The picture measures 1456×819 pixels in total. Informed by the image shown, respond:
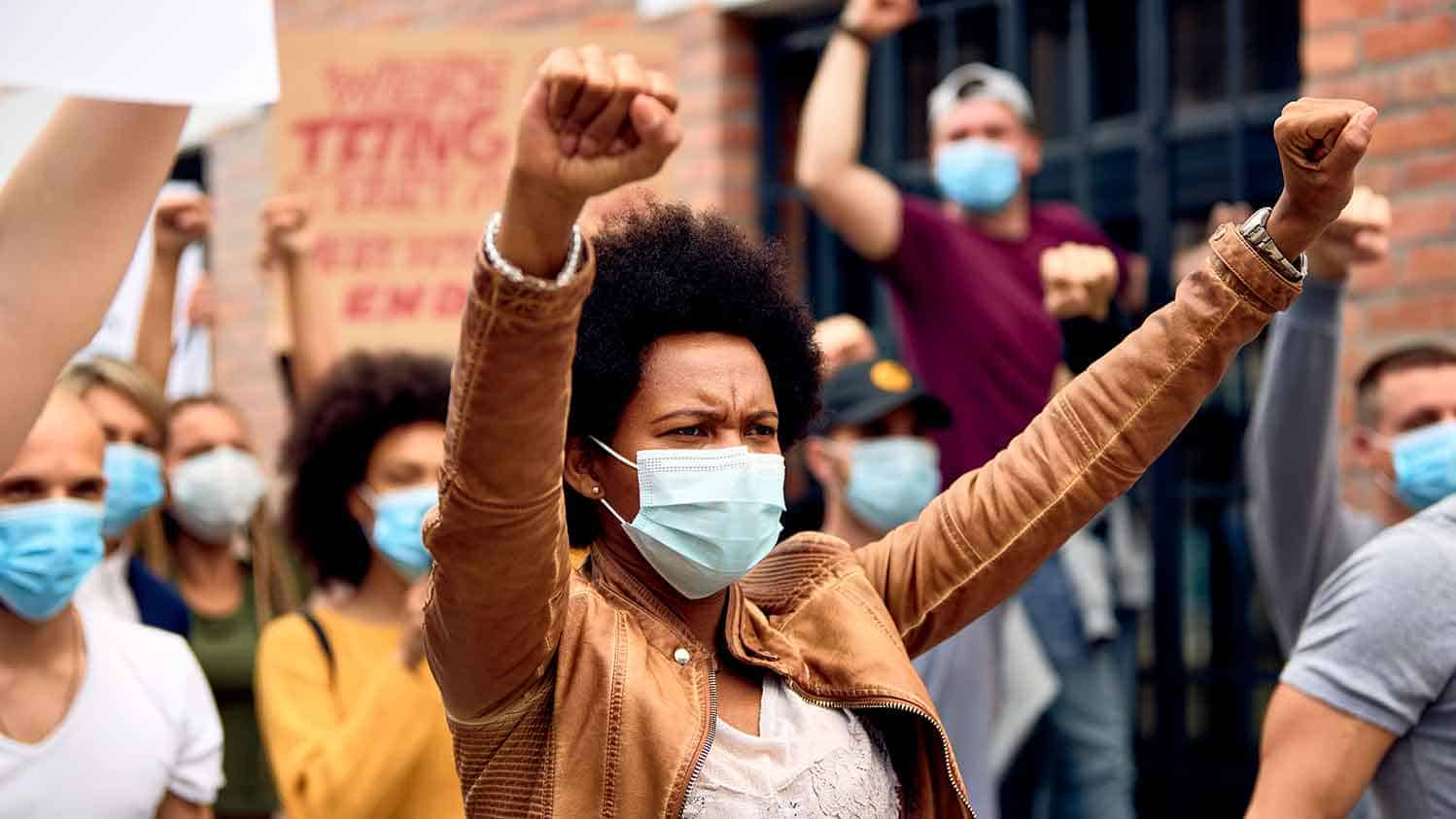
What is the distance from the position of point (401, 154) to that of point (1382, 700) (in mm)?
3964

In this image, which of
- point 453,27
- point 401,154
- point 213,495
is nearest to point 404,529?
point 213,495

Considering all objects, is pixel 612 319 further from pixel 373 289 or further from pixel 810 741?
pixel 373 289

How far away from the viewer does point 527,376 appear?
1.80 metres

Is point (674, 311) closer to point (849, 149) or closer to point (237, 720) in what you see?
point (849, 149)

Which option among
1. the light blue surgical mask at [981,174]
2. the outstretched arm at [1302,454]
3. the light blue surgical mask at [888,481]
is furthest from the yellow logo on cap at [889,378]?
the outstretched arm at [1302,454]

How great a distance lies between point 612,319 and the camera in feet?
7.54

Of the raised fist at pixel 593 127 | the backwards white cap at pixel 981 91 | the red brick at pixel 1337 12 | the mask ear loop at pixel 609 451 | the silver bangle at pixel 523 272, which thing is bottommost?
the mask ear loop at pixel 609 451

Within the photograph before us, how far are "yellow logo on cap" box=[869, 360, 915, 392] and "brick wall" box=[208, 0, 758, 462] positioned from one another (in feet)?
3.92

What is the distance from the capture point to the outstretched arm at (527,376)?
67.6 inches

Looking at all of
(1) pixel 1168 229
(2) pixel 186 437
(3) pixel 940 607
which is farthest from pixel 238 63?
(1) pixel 1168 229

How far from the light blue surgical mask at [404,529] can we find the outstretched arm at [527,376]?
1.76 m

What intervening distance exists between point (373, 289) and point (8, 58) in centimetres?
396

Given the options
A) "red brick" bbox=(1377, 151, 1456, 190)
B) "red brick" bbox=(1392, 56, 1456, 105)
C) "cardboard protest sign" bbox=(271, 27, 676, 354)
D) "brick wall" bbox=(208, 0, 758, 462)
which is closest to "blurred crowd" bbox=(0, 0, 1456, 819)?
"red brick" bbox=(1377, 151, 1456, 190)

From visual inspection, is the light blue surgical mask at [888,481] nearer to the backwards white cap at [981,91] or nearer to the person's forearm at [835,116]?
the person's forearm at [835,116]
